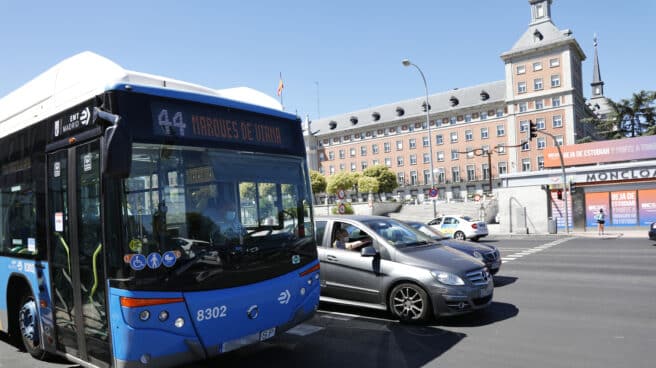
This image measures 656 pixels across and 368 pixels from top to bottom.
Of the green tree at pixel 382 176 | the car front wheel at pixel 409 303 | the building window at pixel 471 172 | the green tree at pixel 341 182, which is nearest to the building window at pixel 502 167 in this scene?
the building window at pixel 471 172

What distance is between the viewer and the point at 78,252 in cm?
457

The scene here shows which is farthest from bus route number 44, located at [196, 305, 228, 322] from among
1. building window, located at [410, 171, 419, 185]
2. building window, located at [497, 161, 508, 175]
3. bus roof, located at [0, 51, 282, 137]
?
building window, located at [410, 171, 419, 185]

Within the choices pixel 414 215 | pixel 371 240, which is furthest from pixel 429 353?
pixel 414 215

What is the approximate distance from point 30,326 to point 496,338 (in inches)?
224

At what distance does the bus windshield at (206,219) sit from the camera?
405cm

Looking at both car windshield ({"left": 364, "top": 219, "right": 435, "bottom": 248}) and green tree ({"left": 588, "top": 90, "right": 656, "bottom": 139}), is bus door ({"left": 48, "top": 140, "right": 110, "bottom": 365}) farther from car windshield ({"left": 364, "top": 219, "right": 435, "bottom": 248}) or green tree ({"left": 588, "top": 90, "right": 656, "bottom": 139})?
green tree ({"left": 588, "top": 90, "right": 656, "bottom": 139})

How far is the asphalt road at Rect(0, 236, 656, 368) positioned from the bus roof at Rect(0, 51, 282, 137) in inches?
117

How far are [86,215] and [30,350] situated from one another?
246 centimetres

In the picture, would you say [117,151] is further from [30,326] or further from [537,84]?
[537,84]

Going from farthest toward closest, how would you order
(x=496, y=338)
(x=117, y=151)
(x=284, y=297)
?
(x=496, y=338) < (x=284, y=297) < (x=117, y=151)

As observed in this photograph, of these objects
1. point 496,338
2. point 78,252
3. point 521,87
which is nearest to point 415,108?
point 521,87

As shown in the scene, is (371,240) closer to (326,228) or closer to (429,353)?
(326,228)

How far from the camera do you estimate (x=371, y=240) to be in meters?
7.59

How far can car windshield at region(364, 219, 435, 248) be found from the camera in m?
7.52
